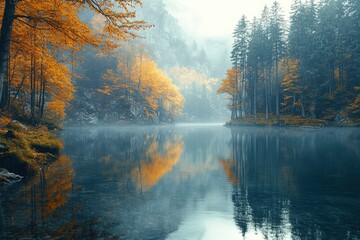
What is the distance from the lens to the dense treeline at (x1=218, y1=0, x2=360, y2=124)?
4919 cm

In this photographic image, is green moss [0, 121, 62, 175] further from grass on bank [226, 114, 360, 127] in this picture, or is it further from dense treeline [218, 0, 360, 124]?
dense treeline [218, 0, 360, 124]

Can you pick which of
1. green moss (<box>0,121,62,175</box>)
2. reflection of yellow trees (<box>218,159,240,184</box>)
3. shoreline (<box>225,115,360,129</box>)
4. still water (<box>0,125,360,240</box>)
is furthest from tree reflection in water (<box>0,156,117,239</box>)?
shoreline (<box>225,115,360,129</box>)

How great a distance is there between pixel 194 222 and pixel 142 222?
1.23 metres

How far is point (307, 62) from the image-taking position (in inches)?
2243

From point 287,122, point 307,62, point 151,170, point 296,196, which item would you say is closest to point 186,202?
point 296,196

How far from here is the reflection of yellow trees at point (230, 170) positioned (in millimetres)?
11806

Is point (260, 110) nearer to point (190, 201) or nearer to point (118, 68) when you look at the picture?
point (118, 68)

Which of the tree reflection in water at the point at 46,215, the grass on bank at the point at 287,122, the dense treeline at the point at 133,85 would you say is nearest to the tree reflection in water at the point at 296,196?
the tree reflection in water at the point at 46,215

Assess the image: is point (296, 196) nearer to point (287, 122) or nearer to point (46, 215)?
point (46, 215)

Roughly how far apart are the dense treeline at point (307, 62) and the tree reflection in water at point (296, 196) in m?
34.4

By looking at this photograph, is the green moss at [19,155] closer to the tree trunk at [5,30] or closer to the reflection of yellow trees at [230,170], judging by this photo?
the tree trunk at [5,30]

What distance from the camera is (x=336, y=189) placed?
9.88 meters

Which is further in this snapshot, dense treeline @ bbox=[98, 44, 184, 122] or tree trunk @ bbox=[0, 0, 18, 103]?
dense treeline @ bbox=[98, 44, 184, 122]

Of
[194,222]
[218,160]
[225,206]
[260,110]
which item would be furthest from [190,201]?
[260,110]
